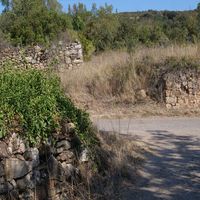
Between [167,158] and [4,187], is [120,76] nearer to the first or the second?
[167,158]

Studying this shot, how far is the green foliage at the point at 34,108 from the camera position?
6.12 metres

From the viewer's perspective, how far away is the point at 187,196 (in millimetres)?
6789

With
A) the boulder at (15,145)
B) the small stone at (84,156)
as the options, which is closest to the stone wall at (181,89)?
the small stone at (84,156)

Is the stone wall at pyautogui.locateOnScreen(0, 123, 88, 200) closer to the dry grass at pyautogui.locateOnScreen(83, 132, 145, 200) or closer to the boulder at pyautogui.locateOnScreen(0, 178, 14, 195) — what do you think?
the boulder at pyautogui.locateOnScreen(0, 178, 14, 195)

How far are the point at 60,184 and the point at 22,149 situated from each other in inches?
29.6

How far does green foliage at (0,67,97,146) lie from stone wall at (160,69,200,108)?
689cm

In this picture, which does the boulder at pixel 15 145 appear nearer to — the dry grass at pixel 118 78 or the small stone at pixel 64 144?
the small stone at pixel 64 144

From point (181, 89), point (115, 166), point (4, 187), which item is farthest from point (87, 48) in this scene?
point (4, 187)

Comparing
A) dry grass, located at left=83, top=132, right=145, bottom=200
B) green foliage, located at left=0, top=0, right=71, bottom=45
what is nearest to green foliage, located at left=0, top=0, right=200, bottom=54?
green foliage, located at left=0, top=0, right=71, bottom=45

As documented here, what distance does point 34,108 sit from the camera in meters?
6.41

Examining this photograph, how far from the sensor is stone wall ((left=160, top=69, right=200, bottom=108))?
1427 cm

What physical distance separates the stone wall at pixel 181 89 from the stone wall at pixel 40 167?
25.3ft

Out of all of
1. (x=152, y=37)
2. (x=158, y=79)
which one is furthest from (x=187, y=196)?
(x=152, y=37)

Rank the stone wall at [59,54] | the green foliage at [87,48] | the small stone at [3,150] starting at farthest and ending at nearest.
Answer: the green foliage at [87,48], the stone wall at [59,54], the small stone at [3,150]
